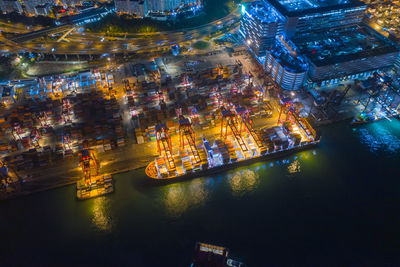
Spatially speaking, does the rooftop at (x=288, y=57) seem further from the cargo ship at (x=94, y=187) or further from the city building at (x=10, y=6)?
the city building at (x=10, y=6)

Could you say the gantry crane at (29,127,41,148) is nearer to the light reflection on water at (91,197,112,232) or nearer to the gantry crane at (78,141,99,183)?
the gantry crane at (78,141,99,183)

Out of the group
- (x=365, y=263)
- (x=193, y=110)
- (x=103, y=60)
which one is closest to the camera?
(x=365, y=263)

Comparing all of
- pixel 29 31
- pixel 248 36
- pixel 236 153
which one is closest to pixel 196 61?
pixel 248 36

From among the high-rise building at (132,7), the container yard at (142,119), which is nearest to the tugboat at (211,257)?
the container yard at (142,119)

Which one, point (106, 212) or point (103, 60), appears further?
point (103, 60)

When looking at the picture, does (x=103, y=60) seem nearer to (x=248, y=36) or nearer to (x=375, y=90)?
(x=248, y=36)

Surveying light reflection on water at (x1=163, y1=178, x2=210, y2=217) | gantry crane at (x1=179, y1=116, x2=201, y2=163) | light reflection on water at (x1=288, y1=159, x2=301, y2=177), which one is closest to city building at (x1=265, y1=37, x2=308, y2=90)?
light reflection on water at (x1=288, y1=159, x2=301, y2=177)

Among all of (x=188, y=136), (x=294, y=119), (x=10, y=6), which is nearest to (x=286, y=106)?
(x=294, y=119)

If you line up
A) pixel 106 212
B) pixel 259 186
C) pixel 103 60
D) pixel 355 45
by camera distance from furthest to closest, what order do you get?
1. pixel 103 60
2. pixel 355 45
3. pixel 259 186
4. pixel 106 212
